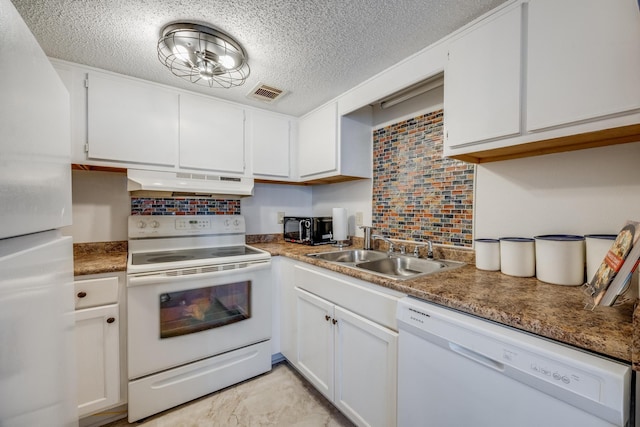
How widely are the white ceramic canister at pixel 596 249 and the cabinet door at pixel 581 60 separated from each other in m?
0.48

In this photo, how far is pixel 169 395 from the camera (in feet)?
5.21

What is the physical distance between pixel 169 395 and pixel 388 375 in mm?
1344

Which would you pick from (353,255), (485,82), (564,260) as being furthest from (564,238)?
(353,255)

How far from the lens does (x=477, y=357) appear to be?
87cm

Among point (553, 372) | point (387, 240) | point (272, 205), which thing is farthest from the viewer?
point (272, 205)

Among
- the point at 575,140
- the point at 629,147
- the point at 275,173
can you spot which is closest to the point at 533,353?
the point at 575,140

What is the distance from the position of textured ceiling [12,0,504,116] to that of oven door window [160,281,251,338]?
57.7 inches

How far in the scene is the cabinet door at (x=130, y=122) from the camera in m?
1.70

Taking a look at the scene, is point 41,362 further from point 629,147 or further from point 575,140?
point 629,147

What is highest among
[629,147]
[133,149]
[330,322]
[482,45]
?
[482,45]

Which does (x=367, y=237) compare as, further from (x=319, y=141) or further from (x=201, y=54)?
(x=201, y=54)

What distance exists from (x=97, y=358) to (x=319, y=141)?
2.07 metres

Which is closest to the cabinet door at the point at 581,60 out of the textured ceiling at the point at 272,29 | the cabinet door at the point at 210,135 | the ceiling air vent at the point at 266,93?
the textured ceiling at the point at 272,29

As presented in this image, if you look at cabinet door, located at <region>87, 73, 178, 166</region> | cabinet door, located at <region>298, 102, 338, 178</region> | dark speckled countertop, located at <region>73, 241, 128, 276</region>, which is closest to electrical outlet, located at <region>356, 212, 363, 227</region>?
cabinet door, located at <region>298, 102, 338, 178</region>
